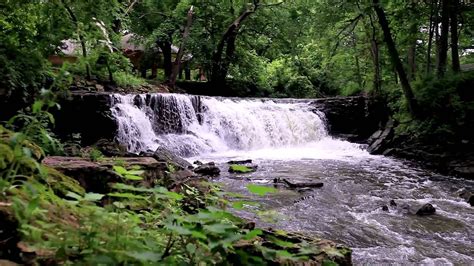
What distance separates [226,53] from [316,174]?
13.0 meters

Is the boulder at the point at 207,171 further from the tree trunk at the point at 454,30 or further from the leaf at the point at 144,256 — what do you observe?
the tree trunk at the point at 454,30

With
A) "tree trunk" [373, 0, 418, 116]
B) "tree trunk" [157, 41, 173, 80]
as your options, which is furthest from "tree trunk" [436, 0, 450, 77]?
"tree trunk" [157, 41, 173, 80]

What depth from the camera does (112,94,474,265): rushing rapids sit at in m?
5.23

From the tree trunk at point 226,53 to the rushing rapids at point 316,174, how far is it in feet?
16.9

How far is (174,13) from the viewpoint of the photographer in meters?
19.4

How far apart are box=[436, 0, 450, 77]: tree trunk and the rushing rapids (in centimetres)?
358

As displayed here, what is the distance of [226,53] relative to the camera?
2141 centimetres

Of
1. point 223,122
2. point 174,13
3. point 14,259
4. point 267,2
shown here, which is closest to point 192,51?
point 174,13

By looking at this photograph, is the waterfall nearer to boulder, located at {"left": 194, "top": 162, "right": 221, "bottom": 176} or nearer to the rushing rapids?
the rushing rapids

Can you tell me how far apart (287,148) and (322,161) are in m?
3.14

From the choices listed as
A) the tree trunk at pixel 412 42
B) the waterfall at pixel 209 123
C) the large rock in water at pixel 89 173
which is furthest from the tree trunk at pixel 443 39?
the large rock in water at pixel 89 173

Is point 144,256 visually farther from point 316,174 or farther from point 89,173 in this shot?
point 316,174

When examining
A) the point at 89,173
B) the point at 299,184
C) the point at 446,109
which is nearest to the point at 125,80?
the point at 299,184

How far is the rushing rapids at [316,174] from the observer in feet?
17.2
